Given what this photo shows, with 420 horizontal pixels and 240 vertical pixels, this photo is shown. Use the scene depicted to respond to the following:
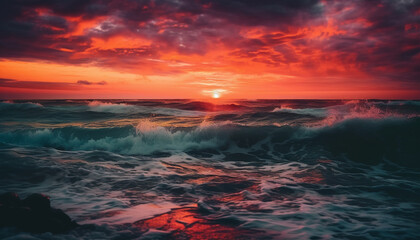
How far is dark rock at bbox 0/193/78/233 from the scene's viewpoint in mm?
3514

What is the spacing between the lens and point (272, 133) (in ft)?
44.3

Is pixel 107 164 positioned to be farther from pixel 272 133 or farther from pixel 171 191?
pixel 272 133

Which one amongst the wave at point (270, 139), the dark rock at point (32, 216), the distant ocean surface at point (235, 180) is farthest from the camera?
the wave at point (270, 139)

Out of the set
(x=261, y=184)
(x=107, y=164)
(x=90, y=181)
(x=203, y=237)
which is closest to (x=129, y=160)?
(x=107, y=164)

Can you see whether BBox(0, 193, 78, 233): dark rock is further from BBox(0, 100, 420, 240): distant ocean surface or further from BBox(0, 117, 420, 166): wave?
BBox(0, 117, 420, 166): wave

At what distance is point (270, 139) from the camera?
42.4 feet

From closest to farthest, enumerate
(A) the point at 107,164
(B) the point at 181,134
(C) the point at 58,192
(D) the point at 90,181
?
(C) the point at 58,192 < (D) the point at 90,181 < (A) the point at 107,164 < (B) the point at 181,134

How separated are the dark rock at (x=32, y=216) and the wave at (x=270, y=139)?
7.21 metres

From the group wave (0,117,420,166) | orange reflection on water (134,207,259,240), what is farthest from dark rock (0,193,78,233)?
wave (0,117,420,166)

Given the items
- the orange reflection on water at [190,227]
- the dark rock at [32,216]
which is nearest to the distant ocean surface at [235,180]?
the orange reflection on water at [190,227]

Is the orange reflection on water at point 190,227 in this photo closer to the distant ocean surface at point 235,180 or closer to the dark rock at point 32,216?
the distant ocean surface at point 235,180

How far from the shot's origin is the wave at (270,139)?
10984mm

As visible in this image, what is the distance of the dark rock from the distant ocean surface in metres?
0.12

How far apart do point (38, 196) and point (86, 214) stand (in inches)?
35.4
